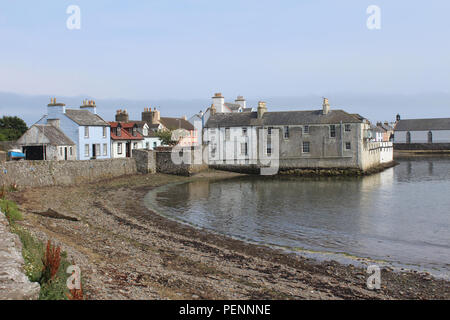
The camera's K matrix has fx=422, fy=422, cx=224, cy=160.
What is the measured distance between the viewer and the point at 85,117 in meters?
46.0

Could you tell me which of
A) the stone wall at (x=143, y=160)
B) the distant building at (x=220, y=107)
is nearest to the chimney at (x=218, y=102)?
the distant building at (x=220, y=107)

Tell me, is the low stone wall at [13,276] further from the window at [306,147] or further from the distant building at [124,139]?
the window at [306,147]

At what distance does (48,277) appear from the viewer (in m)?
9.47

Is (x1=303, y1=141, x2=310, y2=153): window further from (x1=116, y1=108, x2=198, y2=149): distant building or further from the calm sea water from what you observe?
(x1=116, y1=108, x2=198, y2=149): distant building

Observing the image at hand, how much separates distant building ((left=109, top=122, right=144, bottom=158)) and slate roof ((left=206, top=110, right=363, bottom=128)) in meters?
10.4

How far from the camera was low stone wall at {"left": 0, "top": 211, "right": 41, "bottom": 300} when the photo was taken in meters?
8.18

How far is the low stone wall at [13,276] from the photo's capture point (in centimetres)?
818

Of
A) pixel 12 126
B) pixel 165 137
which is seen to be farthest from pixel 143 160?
pixel 12 126

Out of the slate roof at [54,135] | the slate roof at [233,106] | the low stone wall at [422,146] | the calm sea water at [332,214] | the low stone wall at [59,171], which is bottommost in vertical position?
the calm sea water at [332,214]

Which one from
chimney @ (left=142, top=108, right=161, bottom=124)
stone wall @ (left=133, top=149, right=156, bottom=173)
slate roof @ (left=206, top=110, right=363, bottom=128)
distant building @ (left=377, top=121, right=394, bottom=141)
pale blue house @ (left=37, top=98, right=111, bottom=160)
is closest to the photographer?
pale blue house @ (left=37, top=98, right=111, bottom=160)

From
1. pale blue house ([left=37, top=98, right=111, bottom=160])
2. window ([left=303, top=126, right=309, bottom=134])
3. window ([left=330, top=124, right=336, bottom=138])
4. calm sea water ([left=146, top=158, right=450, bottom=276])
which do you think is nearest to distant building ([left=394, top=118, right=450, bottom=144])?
window ([left=330, top=124, right=336, bottom=138])

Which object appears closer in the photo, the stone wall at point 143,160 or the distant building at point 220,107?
the stone wall at point 143,160

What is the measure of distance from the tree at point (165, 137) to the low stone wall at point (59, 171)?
533 inches
